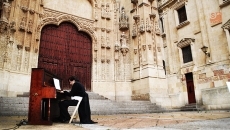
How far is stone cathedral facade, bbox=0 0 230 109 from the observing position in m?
8.35

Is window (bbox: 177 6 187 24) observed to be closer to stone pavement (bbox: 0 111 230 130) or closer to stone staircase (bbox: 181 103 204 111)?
stone staircase (bbox: 181 103 204 111)

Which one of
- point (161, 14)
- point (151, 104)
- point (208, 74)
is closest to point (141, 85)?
point (151, 104)

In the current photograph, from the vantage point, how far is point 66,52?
10094mm

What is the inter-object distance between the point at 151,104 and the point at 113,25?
225 inches

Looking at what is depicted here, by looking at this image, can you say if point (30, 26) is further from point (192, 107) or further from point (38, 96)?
point (192, 107)

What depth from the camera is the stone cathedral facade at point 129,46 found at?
8.35 m

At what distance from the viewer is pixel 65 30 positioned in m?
10.4

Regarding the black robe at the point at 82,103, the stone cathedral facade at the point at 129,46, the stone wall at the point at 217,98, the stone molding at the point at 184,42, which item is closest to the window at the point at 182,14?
the stone cathedral facade at the point at 129,46

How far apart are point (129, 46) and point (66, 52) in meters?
3.98

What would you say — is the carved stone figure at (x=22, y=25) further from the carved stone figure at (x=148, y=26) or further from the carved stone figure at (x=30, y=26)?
the carved stone figure at (x=148, y=26)

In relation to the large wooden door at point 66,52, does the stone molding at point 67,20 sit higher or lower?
higher

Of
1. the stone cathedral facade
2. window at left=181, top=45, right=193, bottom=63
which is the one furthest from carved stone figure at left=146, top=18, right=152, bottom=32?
window at left=181, top=45, right=193, bottom=63

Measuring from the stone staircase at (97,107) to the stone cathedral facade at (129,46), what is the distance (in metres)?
1.04

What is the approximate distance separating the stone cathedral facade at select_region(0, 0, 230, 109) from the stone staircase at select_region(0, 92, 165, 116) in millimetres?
1037
